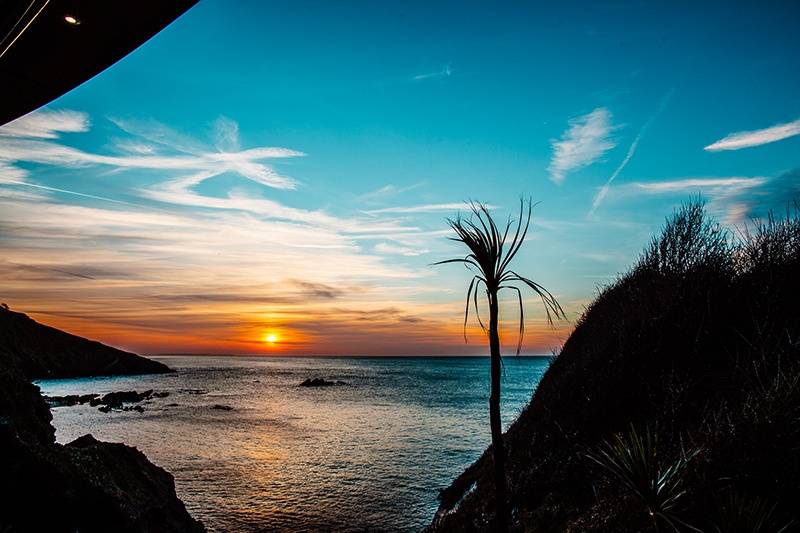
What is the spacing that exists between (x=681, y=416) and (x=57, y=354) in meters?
117

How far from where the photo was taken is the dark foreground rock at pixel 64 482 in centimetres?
565

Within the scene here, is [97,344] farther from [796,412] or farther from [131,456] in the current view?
[796,412]

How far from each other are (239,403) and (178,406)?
6800mm

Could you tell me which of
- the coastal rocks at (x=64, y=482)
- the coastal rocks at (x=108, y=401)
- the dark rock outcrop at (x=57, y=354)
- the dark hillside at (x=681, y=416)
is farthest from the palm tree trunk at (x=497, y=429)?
the dark rock outcrop at (x=57, y=354)

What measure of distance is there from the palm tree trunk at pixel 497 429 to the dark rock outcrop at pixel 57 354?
83683 mm

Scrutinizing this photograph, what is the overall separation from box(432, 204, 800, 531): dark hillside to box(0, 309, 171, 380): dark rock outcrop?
8311cm

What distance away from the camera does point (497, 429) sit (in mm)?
5961

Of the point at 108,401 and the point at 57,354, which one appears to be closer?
the point at 108,401

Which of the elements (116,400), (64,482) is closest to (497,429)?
(64,482)

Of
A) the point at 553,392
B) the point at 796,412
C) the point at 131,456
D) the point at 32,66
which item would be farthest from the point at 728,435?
the point at 131,456

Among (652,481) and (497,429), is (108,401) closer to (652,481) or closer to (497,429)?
(497,429)

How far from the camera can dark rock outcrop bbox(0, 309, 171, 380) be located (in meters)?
74.9

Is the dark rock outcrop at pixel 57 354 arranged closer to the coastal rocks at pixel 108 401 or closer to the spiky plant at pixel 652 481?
the coastal rocks at pixel 108 401

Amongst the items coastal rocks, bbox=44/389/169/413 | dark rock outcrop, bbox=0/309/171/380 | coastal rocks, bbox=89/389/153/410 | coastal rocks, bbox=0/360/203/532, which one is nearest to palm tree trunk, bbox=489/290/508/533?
coastal rocks, bbox=0/360/203/532
